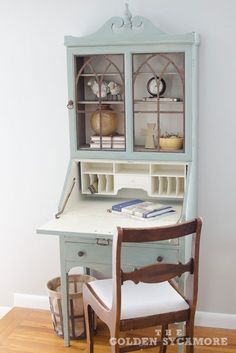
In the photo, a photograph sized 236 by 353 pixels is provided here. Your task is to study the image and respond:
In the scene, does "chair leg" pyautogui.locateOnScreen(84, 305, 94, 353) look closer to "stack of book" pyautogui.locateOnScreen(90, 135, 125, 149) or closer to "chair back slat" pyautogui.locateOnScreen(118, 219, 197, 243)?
"chair back slat" pyautogui.locateOnScreen(118, 219, 197, 243)

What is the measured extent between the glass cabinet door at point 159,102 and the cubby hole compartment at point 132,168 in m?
0.13

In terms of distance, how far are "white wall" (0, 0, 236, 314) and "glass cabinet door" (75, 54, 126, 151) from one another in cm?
16

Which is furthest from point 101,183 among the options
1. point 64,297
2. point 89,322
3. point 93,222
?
point 89,322

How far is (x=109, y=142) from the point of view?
2.97 metres

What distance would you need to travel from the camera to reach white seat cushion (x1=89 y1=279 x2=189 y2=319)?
7.41 feet

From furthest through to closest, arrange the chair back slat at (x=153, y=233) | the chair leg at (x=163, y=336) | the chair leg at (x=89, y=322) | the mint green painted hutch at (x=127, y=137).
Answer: the mint green painted hutch at (x=127, y=137) < the chair leg at (x=163, y=336) < the chair leg at (x=89, y=322) < the chair back slat at (x=153, y=233)

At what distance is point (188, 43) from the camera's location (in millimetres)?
2730

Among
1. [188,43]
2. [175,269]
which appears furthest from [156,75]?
[175,269]

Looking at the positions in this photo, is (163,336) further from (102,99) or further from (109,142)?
(102,99)

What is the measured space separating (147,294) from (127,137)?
0.91 m

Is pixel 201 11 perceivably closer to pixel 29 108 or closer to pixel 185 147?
pixel 185 147

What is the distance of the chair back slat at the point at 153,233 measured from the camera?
6.88 feet

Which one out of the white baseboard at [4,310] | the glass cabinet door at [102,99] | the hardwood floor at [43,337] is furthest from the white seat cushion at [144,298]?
the white baseboard at [4,310]

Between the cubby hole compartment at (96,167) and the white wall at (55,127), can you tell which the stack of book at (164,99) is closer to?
the white wall at (55,127)
